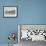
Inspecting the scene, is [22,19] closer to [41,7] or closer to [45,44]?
[41,7]

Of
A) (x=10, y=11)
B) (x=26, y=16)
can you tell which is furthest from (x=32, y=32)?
(x=10, y=11)

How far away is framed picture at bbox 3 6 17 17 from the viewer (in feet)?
15.2

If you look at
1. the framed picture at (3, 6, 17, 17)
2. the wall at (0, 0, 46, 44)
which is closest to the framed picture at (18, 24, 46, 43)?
the wall at (0, 0, 46, 44)

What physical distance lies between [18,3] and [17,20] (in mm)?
597

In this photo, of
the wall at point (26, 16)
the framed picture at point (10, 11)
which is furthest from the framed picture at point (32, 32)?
the framed picture at point (10, 11)

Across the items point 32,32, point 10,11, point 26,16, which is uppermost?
point 10,11

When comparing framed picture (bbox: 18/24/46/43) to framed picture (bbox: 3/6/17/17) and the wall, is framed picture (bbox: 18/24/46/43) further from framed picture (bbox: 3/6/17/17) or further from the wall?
framed picture (bbox: 3/6/17/17)

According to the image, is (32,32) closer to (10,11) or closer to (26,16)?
(26,16)

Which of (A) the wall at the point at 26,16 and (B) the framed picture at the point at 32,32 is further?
(A) the wall at the point at 26,16

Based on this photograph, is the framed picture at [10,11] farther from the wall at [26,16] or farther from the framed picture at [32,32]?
the framed picture at [32,32]

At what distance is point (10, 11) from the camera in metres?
4.66

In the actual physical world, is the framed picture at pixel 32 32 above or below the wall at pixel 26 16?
below

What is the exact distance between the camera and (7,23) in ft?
15.4

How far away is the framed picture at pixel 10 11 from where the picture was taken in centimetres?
464
